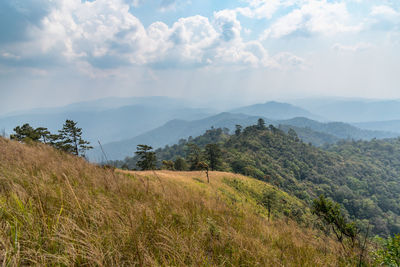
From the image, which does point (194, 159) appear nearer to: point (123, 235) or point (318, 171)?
point (123, 235)

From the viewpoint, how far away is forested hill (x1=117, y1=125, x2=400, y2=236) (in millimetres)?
65250

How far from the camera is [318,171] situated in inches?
3804

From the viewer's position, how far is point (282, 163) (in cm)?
9075

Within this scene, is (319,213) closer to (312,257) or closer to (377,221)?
(312,257)

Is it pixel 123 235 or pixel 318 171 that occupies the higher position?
pixel 123 235

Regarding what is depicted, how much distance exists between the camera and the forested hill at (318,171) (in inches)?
2569

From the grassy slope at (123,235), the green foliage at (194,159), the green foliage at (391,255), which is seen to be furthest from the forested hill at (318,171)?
the grassy slope at (123,235)

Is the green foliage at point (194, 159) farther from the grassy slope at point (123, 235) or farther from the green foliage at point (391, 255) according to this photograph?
the green foliage at point (391, 255)

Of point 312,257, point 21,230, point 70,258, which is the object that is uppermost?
point 21,230

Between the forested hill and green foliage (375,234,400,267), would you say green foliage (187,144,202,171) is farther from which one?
green foliage (375,234,400,267)

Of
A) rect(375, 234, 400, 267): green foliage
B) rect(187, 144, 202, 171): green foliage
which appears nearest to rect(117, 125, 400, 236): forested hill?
rect(187, 144, 202, 171): green foliage

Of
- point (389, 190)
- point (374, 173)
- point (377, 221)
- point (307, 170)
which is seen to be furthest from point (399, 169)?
point (377, 221)

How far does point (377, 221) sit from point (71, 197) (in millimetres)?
92031

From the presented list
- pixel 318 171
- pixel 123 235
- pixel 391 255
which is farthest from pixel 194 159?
pixel 318 171
